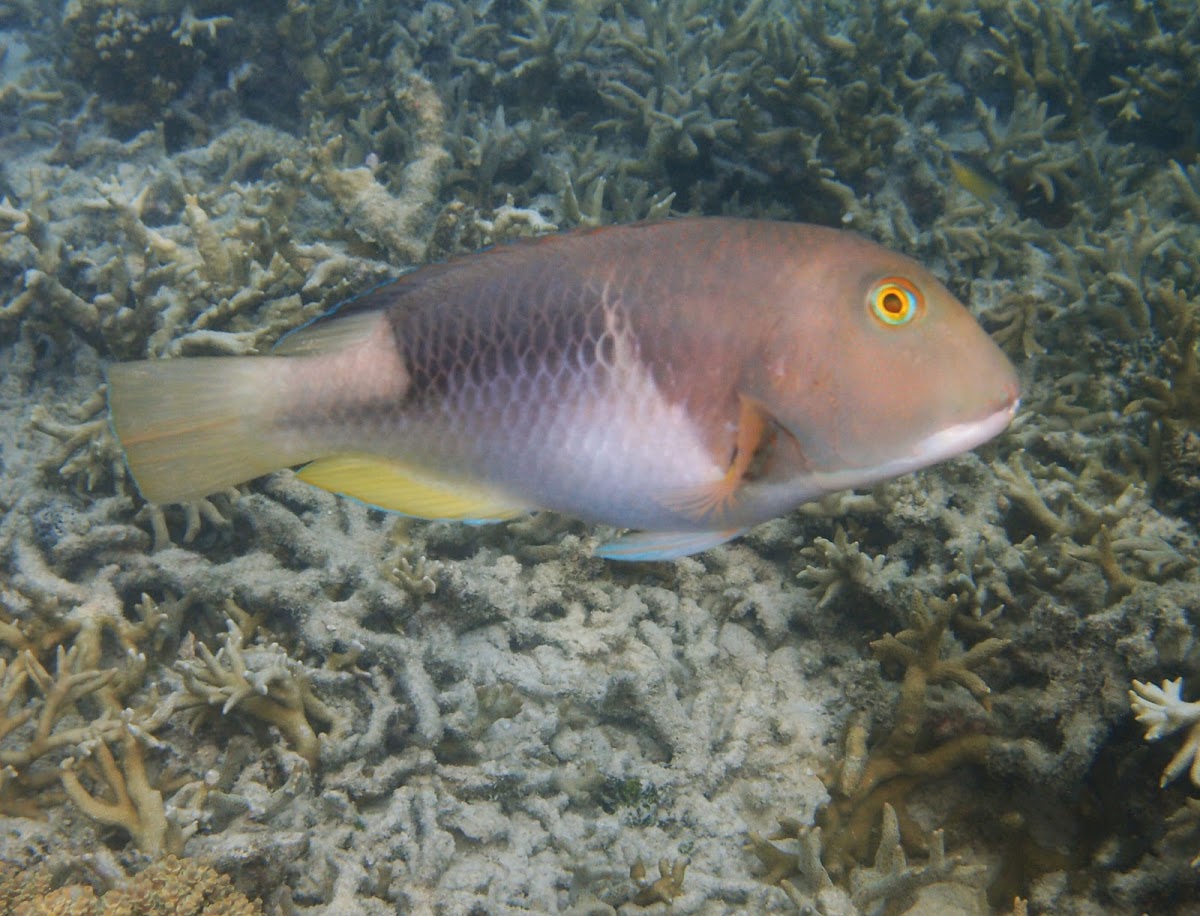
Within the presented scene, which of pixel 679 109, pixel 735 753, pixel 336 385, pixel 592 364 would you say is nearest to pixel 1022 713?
pixel 735 753

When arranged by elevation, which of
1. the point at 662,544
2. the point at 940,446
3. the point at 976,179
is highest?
the point at 940,446

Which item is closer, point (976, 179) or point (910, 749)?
point (910, 749)

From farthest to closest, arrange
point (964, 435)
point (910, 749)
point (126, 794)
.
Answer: point (910, 749)
point (126, 794)
point (964, 435)

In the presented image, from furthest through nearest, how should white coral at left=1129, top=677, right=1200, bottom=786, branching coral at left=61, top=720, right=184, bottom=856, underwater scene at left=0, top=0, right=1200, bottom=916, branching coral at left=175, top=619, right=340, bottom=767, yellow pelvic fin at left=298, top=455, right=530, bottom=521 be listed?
branching coral at left=175, top=619, right=340, bottom=767, branching coral at left=61, top=720, right=184, bottom=856, white coral at left=1129, top=677, right=1200, bottom=786, yellow pelvic fin at left=298, top=455, right=530, bottom=521, underwater scene at left=0, top=0, right=1200, bottom=916

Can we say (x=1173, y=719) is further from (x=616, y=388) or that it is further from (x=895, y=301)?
(x=616, y=388)

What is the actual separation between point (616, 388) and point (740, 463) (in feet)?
1.07

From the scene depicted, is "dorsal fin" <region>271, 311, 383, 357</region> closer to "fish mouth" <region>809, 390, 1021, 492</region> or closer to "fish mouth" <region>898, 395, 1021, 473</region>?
"fish mouth" <region>809, 390, 1021, 492</region>

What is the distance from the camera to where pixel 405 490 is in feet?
6.22

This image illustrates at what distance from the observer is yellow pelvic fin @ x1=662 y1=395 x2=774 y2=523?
1.66 m

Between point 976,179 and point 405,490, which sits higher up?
point 405,490

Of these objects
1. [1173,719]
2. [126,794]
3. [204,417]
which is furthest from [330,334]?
[1173,719]

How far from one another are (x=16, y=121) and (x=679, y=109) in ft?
21.2

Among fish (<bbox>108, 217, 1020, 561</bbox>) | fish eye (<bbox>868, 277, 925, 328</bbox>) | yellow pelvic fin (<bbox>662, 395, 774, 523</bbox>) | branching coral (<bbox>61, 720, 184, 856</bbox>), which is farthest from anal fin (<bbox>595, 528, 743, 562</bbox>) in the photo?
branching coral (<bbox>61, 720, 184, 856</bbox>)

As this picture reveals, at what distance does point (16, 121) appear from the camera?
724 centimetres
